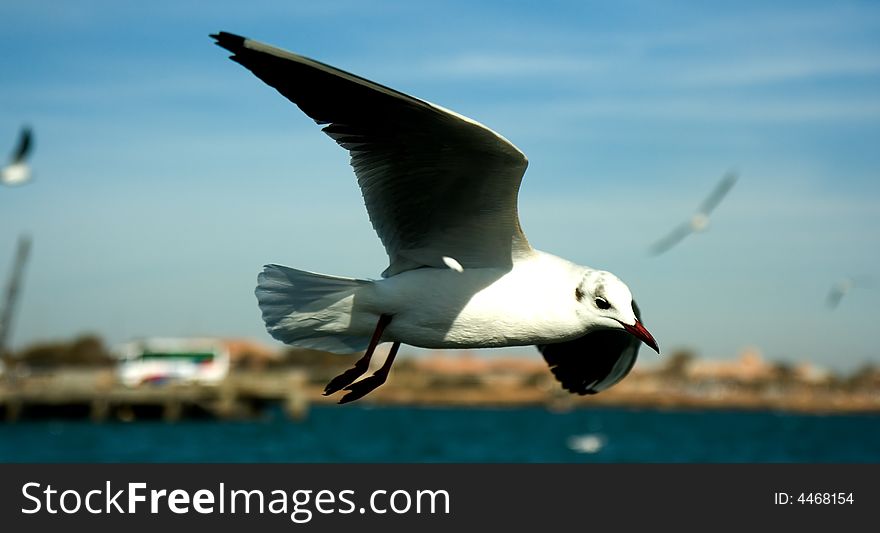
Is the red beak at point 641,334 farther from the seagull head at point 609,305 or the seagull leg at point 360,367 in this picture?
the seagull leg at point 360,367

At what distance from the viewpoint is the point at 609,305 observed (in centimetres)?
703

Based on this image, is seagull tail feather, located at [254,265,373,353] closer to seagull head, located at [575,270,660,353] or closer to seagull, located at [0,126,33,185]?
seagull head, located at [575,270,660,353]

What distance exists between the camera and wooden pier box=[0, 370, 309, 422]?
195ft

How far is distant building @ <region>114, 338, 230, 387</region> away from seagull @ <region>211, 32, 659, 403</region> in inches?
2383

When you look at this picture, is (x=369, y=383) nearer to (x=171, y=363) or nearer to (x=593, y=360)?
(x=593, y=360)

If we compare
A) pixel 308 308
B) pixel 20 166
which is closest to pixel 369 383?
pixel 308 308

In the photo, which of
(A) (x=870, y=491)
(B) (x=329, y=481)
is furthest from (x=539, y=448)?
(A) (x=870, y=491)

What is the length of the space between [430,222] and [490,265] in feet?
1.40

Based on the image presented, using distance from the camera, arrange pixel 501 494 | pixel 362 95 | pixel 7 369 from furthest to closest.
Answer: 1. pixel 7 369
2. pixel 501 494
3. pixel 362 95

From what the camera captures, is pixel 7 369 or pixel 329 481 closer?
pixel 329 481

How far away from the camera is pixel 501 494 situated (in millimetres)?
26750

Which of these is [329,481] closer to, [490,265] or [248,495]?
[248,495]

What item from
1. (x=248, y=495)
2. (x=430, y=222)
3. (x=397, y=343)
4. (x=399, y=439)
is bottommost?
(x=397, y=343)

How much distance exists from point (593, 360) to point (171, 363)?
61972 mm
